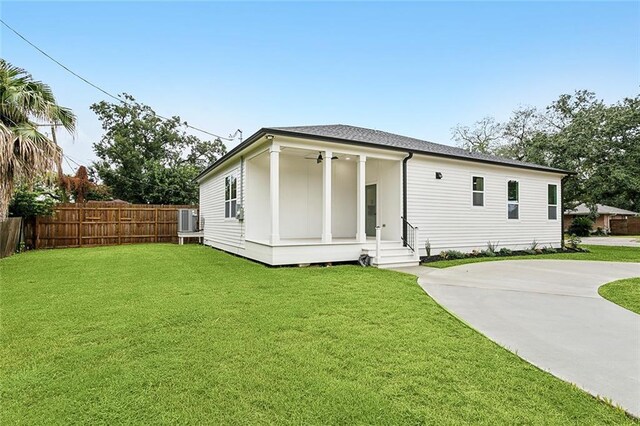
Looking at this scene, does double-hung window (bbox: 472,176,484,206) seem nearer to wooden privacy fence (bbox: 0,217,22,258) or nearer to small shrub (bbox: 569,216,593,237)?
wooden privacy fence (bbox: 0,217,22,258)

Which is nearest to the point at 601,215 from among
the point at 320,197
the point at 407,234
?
the point at 407,234

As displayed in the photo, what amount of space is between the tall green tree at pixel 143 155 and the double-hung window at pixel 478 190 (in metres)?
16.1

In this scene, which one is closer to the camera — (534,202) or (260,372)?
(260,372)

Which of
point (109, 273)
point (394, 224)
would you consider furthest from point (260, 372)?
point (394, 224)

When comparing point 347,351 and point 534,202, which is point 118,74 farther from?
point 534,202

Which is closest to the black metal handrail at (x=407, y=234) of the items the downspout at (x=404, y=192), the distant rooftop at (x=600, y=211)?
the downspout at (x=404, y=192)

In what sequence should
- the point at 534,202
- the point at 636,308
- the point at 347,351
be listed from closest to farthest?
the point at 347,351 < the point at 636,308 < the point at 534,202

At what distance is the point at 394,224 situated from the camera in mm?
9961

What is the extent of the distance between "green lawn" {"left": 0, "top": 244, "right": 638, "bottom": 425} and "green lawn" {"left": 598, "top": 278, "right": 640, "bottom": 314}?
9.34 ft

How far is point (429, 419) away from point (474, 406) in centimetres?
37

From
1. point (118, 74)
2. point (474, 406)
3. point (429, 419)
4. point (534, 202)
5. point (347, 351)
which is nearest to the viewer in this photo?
point (429, 419)

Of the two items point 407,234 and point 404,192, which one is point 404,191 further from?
point 407,234

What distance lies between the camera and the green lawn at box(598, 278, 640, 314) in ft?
15.8

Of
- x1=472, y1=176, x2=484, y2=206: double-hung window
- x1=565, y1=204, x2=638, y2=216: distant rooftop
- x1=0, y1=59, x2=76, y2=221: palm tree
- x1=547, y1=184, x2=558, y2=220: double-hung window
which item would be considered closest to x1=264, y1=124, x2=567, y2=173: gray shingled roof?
x1=472, y1=176, x2=484, y2=206: double-hung window
